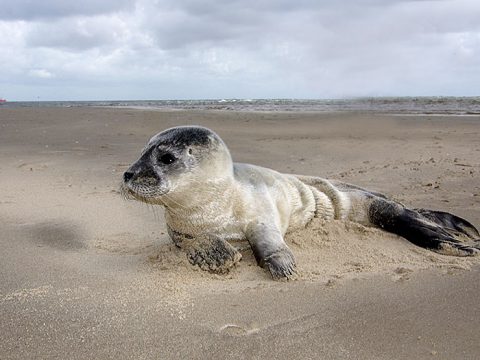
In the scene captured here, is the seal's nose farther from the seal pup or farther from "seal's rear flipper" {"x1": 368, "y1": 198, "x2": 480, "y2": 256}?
"seal's rear flipper" {"x1": 368, "y1": 198, "x2": 480, "y2": 256}

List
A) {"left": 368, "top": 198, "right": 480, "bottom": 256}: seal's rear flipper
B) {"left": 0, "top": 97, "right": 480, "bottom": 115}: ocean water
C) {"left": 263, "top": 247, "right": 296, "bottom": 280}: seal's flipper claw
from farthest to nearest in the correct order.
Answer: {"left": 0, "top": 97, "right": 480, "bottom": 115}: ocean water, {"left": 368, "top": 198, "right": 480, "bottom": 256}: seal's rear flipper, {"left": 263, "top": 247, "right": 296, "bottom": 280}: seal's flipper claw

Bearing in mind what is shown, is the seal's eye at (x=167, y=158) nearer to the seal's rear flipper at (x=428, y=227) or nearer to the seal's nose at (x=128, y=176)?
the seal's nose at (x=128, y=176)

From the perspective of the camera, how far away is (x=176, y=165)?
11.1 ft

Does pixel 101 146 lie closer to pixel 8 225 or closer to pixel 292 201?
pixel 8 225

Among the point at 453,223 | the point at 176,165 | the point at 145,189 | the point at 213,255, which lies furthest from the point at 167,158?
the point at 453,223

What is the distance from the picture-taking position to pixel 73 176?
6.87m

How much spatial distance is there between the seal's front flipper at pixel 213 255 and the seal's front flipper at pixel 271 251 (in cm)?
15

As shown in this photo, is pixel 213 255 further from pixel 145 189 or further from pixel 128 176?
pixel 128 176

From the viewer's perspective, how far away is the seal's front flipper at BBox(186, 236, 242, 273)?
329 cm

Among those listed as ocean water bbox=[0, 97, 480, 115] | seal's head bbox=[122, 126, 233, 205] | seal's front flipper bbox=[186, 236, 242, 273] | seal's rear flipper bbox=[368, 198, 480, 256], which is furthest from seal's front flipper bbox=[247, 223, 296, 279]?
ocean water bbox=[0, 97, 480, 115]

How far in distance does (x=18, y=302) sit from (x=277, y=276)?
56.8 inches

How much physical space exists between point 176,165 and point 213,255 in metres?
0.62

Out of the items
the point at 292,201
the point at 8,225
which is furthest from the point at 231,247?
the point at 8,225

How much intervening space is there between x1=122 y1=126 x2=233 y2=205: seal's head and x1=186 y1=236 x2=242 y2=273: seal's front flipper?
0.36m
